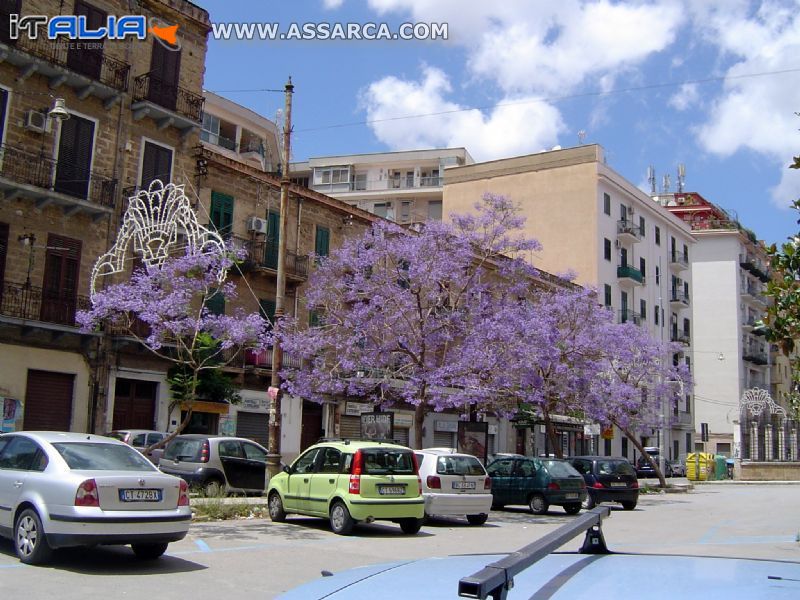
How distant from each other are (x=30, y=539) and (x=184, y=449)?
10753 millimetres

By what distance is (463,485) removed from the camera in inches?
738

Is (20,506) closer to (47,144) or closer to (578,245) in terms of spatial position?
(47,144)

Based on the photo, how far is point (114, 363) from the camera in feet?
87.6

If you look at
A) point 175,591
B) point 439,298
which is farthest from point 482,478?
point 175,591

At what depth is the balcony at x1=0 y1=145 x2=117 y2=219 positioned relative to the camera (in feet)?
80.3

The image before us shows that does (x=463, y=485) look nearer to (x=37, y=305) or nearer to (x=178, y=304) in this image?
(x=178, y=304)

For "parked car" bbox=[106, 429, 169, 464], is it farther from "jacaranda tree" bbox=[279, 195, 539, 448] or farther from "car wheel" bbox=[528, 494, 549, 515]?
"car wheel" bbox=[528, 494, 549, 515]

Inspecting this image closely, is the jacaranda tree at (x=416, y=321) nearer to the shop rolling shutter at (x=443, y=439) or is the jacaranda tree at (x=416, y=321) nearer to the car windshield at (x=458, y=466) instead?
the car windshield at (x=458, y=466)

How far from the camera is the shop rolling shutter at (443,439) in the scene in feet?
136

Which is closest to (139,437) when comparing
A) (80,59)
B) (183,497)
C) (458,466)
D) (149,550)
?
(458,466)

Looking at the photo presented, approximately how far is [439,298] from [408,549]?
11.2 m

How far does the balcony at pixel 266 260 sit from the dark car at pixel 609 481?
1313 cm

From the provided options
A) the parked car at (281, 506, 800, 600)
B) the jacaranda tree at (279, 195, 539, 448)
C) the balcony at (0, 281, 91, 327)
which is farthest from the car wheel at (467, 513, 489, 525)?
the parked car at (281, 506, 800, 600)

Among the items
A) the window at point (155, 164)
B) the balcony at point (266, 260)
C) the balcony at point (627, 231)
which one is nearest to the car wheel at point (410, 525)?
the balcony at point (266, 260)
